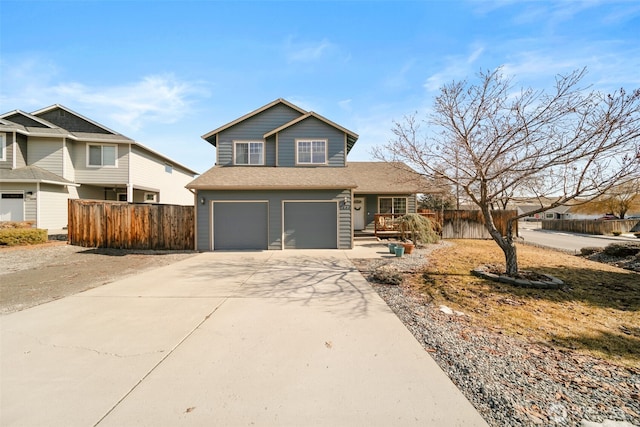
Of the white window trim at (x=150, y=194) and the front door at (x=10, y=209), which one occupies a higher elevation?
the white window trim at (x=150, y=194)

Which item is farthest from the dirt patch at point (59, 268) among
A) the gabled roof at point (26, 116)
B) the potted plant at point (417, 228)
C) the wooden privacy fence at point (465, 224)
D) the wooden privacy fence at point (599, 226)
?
the wooden privacy fence at point (599, 226)

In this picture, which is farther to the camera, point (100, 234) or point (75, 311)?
point (100, 234)

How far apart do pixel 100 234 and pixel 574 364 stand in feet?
49.6

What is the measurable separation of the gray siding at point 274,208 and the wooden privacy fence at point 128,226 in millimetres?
690

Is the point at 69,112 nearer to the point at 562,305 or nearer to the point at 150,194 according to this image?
the point at 150,194

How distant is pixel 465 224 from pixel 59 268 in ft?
64.4

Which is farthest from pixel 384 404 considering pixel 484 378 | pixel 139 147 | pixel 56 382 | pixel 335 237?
pixel 139 147

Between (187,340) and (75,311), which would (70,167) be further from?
(187,340)

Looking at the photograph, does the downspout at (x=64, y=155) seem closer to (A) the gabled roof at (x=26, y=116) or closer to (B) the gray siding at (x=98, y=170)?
(B) the gray siding at (x=98, y=170)

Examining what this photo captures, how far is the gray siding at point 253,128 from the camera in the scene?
42.8 feet

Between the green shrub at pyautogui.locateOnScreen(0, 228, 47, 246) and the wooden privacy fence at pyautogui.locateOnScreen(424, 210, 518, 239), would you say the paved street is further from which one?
the green shrub at pyautogui.locateOnScreen(0, 228, 47, 246)

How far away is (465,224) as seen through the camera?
16.3m

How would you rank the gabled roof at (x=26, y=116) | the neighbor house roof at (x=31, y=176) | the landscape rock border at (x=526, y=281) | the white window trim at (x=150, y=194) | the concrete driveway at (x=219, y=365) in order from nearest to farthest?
1. the concrete driveway at (x=219, y=365)
2. the landscape rock border at (x=526, y=281)
3. the neighbor house roof at (x=31, y=176)
4. the gabled roof at (x=26, y=116)
5. the white window trim at (x=150, y=194)

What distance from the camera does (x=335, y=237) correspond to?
1147 centimetres
